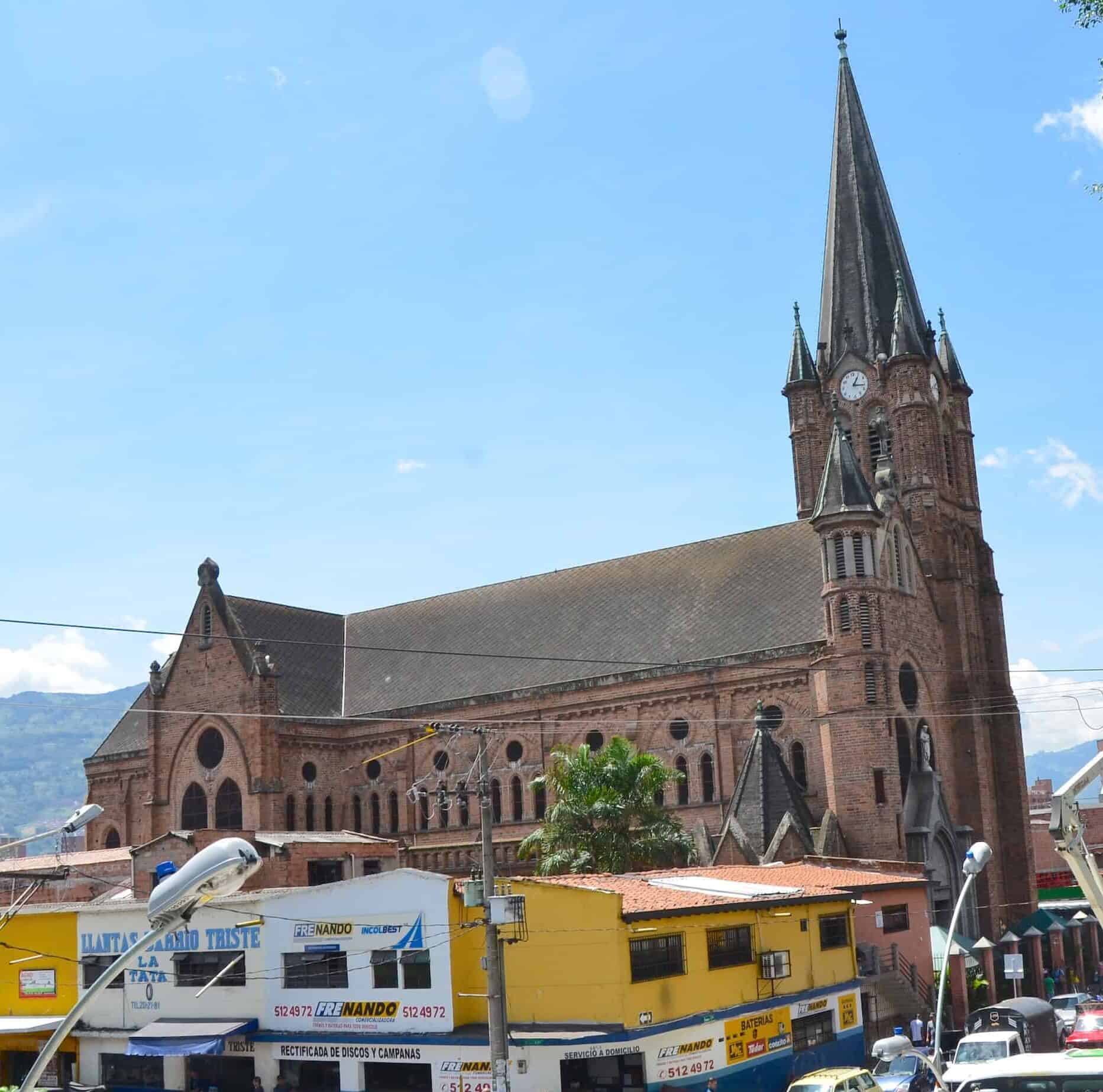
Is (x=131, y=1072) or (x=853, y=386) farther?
(x=853, y=386)

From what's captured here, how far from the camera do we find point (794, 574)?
5762cm

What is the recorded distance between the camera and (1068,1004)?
156ft

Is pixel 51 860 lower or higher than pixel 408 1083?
higher

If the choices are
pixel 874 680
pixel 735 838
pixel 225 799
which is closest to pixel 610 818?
pixel 735 838

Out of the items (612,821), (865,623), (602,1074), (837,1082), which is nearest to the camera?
(837,1082)

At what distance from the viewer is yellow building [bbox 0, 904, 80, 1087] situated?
37906mm

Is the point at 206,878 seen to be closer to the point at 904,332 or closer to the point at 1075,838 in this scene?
the point at 1075,838

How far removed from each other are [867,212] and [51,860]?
45435 millimetres

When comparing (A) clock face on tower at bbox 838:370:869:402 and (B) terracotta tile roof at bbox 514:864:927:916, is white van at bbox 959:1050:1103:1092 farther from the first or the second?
(A) clock face on tower at bbox 838:370:869:402

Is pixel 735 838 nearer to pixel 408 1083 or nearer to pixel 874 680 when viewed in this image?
pixel 874 680

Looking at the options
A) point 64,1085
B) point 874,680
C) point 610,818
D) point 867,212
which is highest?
point 867,212

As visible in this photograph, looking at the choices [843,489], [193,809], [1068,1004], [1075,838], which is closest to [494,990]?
[1075,838]

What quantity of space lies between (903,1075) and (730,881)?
7345 mm

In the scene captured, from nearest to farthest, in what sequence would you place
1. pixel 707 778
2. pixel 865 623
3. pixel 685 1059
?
pixel 685 1059, pixel 865 623, pixel 707 778
